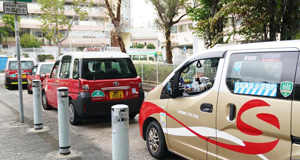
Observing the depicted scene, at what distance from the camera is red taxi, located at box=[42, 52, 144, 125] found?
6.67m

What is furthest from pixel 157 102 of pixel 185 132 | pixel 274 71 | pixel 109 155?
pixel 274 71

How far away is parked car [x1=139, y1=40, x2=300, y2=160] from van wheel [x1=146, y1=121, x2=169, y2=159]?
23 millimetres

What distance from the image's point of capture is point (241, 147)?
3.24 meters

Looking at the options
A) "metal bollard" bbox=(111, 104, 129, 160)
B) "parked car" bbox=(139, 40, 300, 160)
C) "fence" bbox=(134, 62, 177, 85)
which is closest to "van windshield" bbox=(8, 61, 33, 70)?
A: "fence" bbox=(134, 62, 177, 85)

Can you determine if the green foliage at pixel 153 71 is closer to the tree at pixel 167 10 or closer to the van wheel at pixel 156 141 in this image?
the tree at pixel 167 10

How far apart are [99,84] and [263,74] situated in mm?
4300

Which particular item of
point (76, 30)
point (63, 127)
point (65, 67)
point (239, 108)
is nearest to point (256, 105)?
point (239, 108)

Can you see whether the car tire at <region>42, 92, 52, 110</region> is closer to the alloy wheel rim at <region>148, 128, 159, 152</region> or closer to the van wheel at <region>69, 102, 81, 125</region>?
the van wheel at <region>69, 102, 81, 125</region>

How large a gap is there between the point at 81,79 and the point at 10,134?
1.90 metres

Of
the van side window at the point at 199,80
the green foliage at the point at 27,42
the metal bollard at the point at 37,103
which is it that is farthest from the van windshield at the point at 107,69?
the green foliage at the point at 27,42

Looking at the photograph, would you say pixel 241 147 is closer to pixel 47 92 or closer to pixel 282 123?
pixel 282 123

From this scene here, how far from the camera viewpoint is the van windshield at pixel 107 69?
6816 mm

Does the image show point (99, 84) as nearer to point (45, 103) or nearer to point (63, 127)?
point (63, 127)

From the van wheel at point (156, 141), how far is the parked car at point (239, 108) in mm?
23
